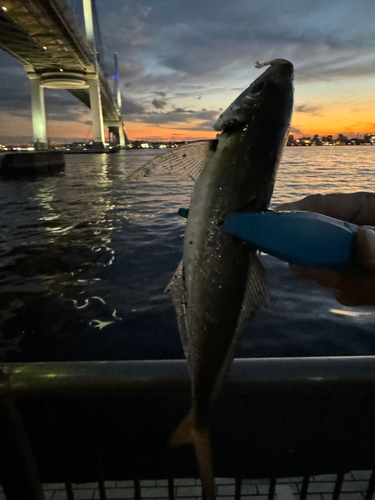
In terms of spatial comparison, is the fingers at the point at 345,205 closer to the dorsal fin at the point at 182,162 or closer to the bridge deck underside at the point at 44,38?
the dorsal fin at the point at 182,162

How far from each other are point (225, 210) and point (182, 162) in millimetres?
403

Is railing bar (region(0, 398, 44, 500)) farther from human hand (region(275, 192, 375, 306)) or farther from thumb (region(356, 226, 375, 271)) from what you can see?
thumb (region(356, 226, 375, 271))

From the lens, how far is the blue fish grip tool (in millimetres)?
1409

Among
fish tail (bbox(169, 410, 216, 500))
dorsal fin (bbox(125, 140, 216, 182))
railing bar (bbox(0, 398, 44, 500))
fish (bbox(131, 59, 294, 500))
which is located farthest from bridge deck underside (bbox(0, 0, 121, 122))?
fish tail (bbox(169, 410, 216, 500))

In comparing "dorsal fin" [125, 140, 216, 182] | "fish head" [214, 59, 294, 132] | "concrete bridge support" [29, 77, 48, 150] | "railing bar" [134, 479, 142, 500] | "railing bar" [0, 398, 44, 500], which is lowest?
"railing bar" [134, 479, 142, 500]

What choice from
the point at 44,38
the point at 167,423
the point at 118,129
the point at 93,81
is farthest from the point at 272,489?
the point at 118,129

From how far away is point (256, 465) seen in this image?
453cm

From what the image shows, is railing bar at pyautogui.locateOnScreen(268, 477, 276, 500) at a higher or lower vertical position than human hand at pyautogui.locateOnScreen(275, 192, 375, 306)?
lower

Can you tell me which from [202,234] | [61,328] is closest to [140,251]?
[61,328]

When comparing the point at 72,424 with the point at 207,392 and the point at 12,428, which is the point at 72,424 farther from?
the point at 207,392

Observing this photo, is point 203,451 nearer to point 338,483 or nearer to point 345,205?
point 338,483

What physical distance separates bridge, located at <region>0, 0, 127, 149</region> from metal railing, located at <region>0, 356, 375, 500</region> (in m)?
59.6

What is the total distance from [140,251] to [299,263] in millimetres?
11838

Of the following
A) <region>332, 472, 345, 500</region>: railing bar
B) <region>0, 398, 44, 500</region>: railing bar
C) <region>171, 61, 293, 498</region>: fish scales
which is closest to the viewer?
<region>171, 61, 293, 498</region>: fish scales
